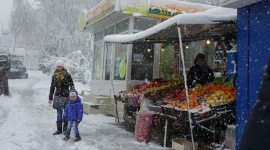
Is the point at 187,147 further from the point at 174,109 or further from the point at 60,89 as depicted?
the point at 60,89

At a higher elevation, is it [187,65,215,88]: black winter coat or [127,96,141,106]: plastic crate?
[187,65,215,88]: black winter coat

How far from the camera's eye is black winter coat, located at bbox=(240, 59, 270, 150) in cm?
A: 113

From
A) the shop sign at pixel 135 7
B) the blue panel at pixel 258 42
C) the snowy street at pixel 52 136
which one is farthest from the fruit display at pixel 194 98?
the shop sign at pixel 135 7

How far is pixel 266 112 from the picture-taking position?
115 cm

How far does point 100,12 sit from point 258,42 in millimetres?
8918

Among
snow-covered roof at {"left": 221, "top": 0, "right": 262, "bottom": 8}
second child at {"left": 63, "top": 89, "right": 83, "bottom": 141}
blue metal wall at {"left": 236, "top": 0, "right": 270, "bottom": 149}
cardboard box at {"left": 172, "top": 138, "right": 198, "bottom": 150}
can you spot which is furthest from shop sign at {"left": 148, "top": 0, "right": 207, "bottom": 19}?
blue metal wall at {"left": 236, "top": 0, "right": 270, "bottom": 149}

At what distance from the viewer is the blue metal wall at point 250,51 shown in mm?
4168

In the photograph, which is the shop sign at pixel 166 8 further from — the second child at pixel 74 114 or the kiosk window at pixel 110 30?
the second child at pixel 74 114

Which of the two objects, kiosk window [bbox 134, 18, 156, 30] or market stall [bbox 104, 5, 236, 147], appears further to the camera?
kiosk window [bbox 134, 18, 156, 30]

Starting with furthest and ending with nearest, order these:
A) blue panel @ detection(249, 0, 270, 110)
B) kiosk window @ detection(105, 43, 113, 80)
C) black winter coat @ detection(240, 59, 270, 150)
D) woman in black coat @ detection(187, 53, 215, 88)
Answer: kiosk window @ detection(105, 43, 113, 80), woman in black coat @ detection(187, 53, 215, 88), blue panel @ detection(249, 0, 270, 110), black winter coat @ detection(240, 59, 270, 150)

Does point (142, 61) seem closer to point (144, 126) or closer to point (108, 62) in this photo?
point (108, 62)

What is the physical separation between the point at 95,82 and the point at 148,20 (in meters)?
4.36

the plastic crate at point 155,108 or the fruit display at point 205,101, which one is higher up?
the fruit display at point 205,101

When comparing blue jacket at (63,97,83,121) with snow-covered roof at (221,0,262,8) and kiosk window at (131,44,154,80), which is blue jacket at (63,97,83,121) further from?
kiosk window at (131,44,154,80)
